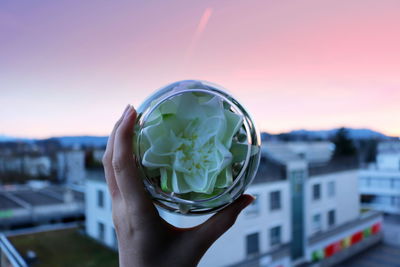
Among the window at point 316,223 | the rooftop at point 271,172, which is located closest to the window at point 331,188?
the window at point 316,223

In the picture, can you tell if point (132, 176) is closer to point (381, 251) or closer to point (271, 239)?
point (271, 239)

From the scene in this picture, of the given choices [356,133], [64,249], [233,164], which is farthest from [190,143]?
[356,133]

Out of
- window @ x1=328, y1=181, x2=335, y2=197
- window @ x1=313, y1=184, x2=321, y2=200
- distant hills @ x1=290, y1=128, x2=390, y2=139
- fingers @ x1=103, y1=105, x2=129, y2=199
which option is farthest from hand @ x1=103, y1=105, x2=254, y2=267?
window @ x1=328, y1=181, x2=335, y2=197

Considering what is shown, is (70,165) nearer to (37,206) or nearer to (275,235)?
(37,206)

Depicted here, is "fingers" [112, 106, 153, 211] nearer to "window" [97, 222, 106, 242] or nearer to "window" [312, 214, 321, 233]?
"window" [97, 222, 106, 242]

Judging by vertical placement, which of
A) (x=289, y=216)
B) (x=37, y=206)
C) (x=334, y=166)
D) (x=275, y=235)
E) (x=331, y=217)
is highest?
(x=37, y=206)

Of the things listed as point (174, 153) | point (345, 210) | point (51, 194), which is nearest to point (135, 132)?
point (174, 153)

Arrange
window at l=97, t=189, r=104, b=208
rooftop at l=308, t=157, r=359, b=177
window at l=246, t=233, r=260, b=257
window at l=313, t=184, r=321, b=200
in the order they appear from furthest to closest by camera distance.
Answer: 1. window at l=313, t=184, r=321, b=200
2. rooftop at l=308, t=157, r=359, b=177
3. window at l=246, t=233, r=260, b=257
4. window at l=97, t=189, r=104, b=208
